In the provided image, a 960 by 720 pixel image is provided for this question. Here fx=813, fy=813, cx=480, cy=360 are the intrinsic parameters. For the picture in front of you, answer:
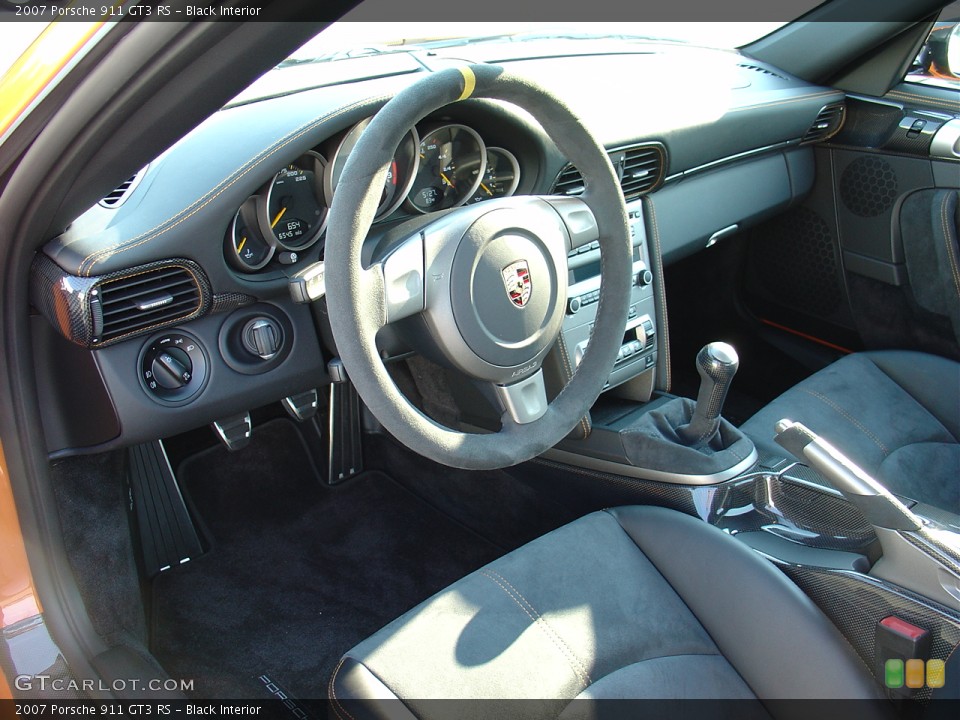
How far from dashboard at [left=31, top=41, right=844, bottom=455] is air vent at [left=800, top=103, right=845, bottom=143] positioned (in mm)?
668

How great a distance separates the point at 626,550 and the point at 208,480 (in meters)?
1.31

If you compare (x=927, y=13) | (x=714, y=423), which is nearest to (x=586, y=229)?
(x=714, y=423)

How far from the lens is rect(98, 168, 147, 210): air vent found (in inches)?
55.1

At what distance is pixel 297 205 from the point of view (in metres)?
1.58

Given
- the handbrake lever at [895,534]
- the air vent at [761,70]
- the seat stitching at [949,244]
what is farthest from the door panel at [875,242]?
the handbrake lever at [895,534]

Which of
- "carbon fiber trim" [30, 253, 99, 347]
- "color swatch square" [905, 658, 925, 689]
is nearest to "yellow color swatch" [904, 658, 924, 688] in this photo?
"color swatch square" [905, 658, 925, 689]

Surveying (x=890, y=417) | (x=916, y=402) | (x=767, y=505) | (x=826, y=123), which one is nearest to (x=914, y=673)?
(x=767, y=505)

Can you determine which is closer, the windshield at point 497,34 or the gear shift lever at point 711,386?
the gear shift lever at point 711,386

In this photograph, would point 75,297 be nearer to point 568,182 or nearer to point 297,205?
point 297,205

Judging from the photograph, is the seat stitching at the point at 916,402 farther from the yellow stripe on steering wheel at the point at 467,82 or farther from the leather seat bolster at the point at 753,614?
the yellow stripe on steering wheel at the point at 467,82

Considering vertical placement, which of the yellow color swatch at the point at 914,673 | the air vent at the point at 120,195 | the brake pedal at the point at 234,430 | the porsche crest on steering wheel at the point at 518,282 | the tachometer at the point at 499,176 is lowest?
the yellow color swatch at the point at 914,673

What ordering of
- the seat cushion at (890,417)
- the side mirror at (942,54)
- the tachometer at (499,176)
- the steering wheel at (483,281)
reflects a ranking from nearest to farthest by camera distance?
1. the steering wheel at (483,281)
2. the tachometer at (499,176)
3. the seat cushion at (890,417)
4. the side mirror at (942,54)

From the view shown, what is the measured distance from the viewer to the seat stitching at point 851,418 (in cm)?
200

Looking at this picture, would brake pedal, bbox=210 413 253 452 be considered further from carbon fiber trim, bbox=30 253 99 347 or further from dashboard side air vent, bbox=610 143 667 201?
dashboard side air vent, bbox=610 143 667 201
